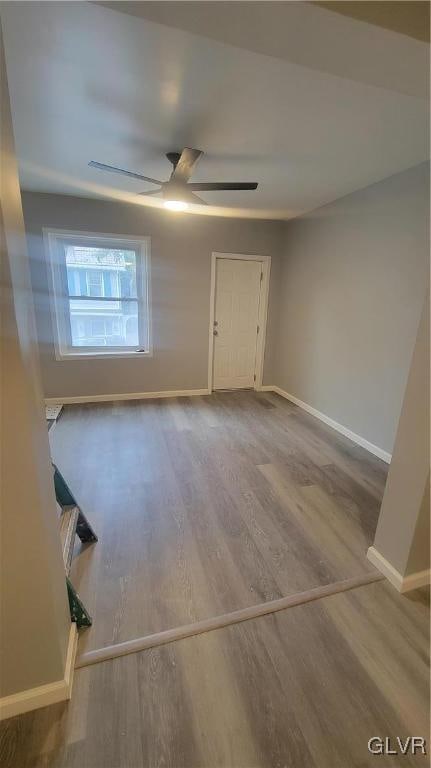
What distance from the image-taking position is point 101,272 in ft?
12.8

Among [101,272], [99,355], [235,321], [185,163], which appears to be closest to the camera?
[185,163]

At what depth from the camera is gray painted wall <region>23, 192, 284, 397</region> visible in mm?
3623

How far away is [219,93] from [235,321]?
3.01 m

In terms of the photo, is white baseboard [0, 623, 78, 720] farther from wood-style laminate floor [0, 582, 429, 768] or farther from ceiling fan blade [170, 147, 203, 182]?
ceiling fan blade [170, 147, 203, 182]

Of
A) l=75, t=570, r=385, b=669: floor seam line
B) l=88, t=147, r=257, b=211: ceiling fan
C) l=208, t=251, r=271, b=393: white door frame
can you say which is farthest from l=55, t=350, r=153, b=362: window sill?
l=75, t=570, r=385, b=669: floor seam line

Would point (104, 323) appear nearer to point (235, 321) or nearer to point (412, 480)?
point (235, 321)

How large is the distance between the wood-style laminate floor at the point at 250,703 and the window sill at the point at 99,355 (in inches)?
131

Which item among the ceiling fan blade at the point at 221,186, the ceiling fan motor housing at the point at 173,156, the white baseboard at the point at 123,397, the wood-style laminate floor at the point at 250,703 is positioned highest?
the ceiling fan motor housing at the point at 173,156

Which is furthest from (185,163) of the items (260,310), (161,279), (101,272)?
(260,310)

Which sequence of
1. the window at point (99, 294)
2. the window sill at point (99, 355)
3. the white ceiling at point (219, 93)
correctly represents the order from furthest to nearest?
the window sill at point (99, 355) < the window at point (99, 294) < the white ceiling at point (219, 93)

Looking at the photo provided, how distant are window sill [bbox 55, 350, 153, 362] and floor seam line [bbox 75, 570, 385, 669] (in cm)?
328

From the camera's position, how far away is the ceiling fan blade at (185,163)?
2.02 meters

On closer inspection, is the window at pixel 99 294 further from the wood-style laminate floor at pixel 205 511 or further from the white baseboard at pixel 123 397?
the wood-style laminate floor at pixel 205 511

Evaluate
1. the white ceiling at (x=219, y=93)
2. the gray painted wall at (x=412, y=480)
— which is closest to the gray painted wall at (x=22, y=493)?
the white ceiling at (x=219, y=93)
